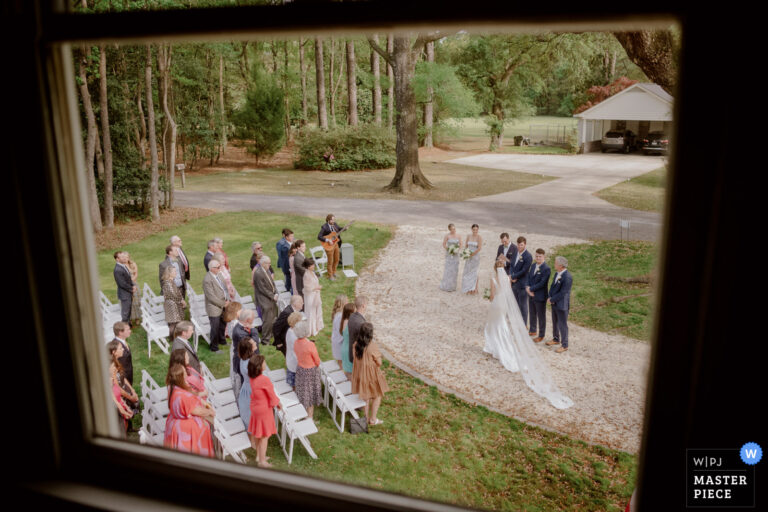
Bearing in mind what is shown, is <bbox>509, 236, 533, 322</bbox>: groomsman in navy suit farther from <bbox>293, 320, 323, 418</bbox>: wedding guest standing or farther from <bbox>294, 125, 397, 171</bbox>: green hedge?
<bbox>294, 125, 397, 171</bbox>: green hedge

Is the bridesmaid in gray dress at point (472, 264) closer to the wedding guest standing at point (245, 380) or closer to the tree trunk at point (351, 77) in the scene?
the wedding guest standing at point (245, 380)

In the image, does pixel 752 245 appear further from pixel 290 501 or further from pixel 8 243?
pixel 8 243

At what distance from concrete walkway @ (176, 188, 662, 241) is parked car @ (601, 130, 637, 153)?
2281 centimetres

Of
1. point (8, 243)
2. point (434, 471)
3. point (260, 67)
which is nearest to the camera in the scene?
point (8, 243)

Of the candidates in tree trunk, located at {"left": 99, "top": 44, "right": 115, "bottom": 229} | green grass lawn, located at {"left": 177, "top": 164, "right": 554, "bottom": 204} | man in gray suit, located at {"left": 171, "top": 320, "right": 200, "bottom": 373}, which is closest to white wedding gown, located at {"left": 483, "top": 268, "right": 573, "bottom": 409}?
man in gray suit, located at {"left": 171, "top": 320, "right": 200, "bottom": 373}

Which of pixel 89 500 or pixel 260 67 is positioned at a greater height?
pixel 260 67

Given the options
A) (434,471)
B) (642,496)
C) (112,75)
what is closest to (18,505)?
(642,496)

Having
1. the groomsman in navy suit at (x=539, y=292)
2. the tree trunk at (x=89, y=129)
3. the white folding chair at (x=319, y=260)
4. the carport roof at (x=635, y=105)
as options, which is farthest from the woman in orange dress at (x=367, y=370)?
the carport roof at (x=635, y=105)

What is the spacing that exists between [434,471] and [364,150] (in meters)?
30.6

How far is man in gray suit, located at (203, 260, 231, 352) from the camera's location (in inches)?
378

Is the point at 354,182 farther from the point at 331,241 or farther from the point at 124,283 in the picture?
the point at 124,283

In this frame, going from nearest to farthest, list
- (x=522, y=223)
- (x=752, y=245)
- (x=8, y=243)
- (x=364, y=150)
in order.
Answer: (x=752, y=245)
(x=8, y=243)
(x=522, y=223)
(x=364, y=150)

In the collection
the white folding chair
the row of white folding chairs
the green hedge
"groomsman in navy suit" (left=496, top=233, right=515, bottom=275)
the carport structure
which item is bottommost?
the row of white folding chairs

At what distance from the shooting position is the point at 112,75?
21453 mm
